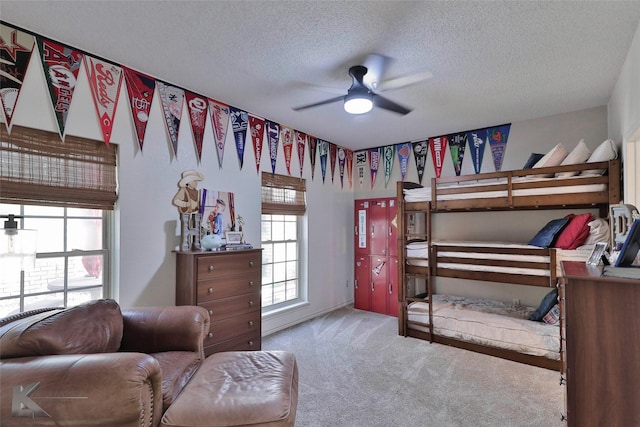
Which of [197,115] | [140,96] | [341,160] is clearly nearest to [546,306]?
[341,160]

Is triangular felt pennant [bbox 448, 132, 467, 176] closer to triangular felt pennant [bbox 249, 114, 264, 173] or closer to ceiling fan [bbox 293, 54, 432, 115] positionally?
ceiling fan [bbox 293, 54, 432, 115]

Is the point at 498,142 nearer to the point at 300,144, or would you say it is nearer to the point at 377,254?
the point at 377,254

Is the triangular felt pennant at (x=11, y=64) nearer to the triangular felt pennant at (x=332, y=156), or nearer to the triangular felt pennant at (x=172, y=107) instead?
the triangular felt pennant at (x=172, y=107)

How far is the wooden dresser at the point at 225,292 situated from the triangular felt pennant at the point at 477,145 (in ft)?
9.99

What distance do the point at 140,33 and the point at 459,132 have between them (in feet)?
12.5

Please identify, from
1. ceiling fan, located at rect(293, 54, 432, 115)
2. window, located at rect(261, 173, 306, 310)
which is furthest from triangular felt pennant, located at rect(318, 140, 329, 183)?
ceiling fan, located at rect(293, 54, 432, 115)

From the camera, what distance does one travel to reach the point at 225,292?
295 cm

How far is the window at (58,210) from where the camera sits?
2150mm

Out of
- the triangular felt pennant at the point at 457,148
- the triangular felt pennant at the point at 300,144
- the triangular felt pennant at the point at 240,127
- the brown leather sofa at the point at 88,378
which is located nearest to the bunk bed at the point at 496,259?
the triangular felt pennant at the point at 457,148

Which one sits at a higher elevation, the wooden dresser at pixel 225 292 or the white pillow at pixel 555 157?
the white pillow at pixel 555 157

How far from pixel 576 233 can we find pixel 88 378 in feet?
12.2

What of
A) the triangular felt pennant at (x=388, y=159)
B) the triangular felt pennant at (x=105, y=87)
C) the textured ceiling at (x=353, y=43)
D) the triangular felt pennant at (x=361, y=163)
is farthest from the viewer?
the triangular felt pennant at (x=361, y=163)

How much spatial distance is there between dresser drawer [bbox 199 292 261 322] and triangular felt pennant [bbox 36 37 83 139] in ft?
5.77

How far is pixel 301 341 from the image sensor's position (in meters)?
3.69
